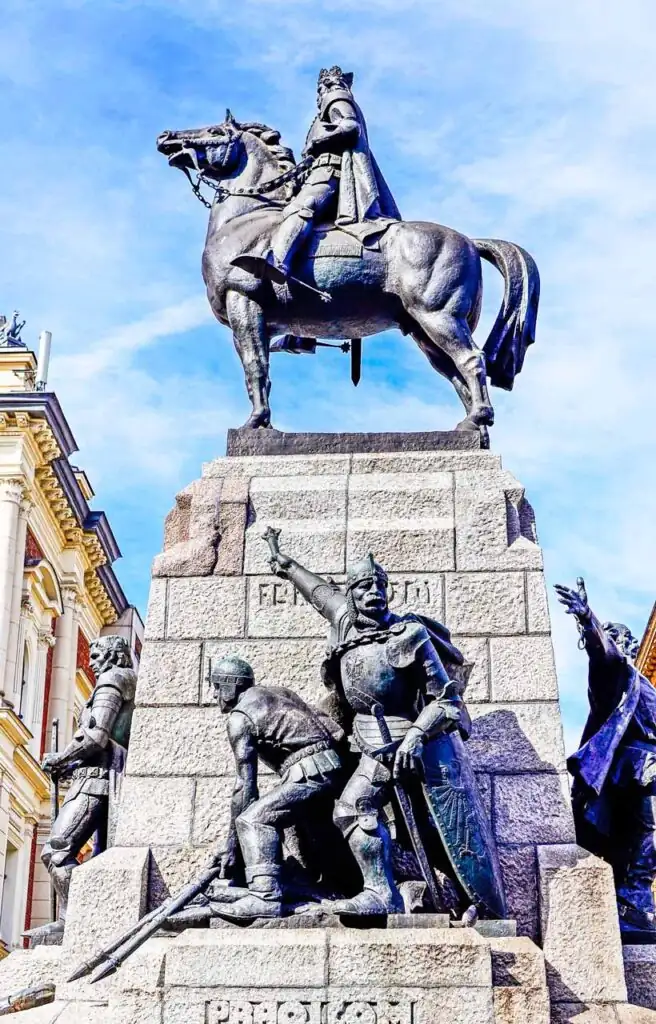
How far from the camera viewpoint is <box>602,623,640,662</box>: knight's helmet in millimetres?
11242

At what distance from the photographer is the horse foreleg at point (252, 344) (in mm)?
12031

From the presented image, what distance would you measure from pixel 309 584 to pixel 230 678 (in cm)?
90

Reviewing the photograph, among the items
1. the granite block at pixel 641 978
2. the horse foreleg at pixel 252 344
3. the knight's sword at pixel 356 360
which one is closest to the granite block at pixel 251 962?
the granite block at pixel 641 978

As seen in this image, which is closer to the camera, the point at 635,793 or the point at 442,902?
the point at 442,902

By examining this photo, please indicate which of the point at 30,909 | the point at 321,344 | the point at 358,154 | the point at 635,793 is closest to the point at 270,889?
the point at 635,793

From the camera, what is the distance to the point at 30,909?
1358 inches

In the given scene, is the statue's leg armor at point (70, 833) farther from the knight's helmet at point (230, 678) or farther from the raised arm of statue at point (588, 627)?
the raised arm of statue at point (588, 627)

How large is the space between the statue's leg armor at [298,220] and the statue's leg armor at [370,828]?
4.36 meters

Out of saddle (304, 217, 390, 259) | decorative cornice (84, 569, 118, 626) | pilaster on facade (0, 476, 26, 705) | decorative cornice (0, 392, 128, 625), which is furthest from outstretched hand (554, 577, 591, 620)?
decorative cornice (84, 569, 118, 626)

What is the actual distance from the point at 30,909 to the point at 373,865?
2748 centimetres

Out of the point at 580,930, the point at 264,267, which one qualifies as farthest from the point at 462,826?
the point at 264,267

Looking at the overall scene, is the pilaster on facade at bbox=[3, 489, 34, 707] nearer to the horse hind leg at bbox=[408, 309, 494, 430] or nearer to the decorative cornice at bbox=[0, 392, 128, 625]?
the decorative cornice at bbox=[0, 392, 128, 625]

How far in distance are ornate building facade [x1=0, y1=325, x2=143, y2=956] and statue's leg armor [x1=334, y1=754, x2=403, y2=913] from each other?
24713 millimetres

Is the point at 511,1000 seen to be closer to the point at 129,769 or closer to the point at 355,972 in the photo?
the point at 355,972
